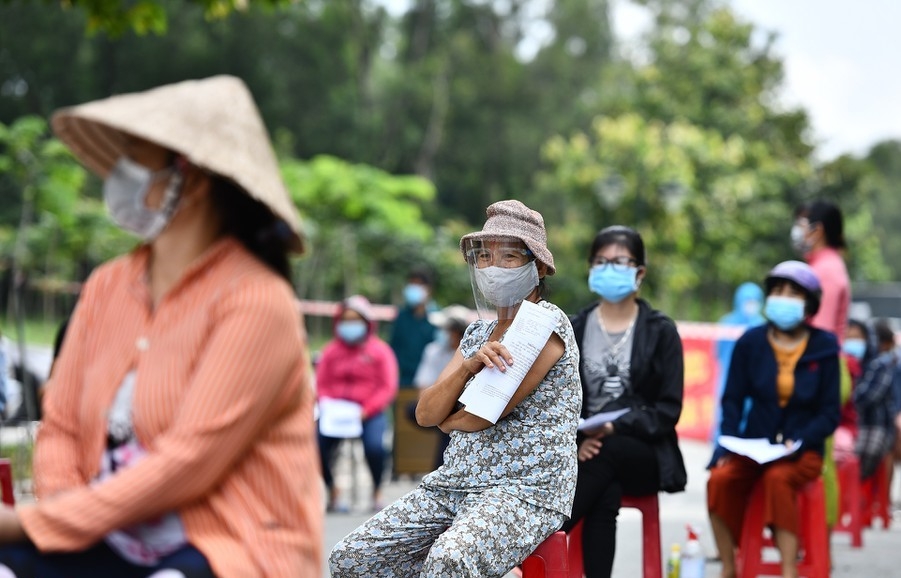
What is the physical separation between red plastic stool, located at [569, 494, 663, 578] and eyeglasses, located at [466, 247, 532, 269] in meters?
1.65

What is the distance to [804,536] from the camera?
7.62 metres

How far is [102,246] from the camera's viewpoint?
86.4 feet

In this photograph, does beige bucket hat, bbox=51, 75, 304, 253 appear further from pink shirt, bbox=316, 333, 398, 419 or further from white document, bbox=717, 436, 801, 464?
pink shirt, bbox=316, 333, 398, 419

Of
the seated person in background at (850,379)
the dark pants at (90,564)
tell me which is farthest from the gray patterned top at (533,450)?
the seated person in background at (850,379)

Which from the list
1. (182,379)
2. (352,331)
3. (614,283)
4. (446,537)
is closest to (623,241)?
(614,283)

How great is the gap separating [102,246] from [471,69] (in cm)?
2514

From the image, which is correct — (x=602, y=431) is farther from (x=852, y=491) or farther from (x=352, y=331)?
(x=352, y=331)

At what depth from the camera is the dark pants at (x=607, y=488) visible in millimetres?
6180

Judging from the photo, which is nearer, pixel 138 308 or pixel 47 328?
pixel 138 308

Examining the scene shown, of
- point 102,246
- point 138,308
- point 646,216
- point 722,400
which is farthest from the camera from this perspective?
point 646,216

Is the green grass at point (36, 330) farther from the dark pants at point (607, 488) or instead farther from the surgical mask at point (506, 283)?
the surgical mask at point (506, 283)

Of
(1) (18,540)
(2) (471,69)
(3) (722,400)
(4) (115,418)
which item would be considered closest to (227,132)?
(4) (115,418)

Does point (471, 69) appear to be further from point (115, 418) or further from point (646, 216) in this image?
point (115, 418)

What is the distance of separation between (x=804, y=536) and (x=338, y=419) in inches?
190
